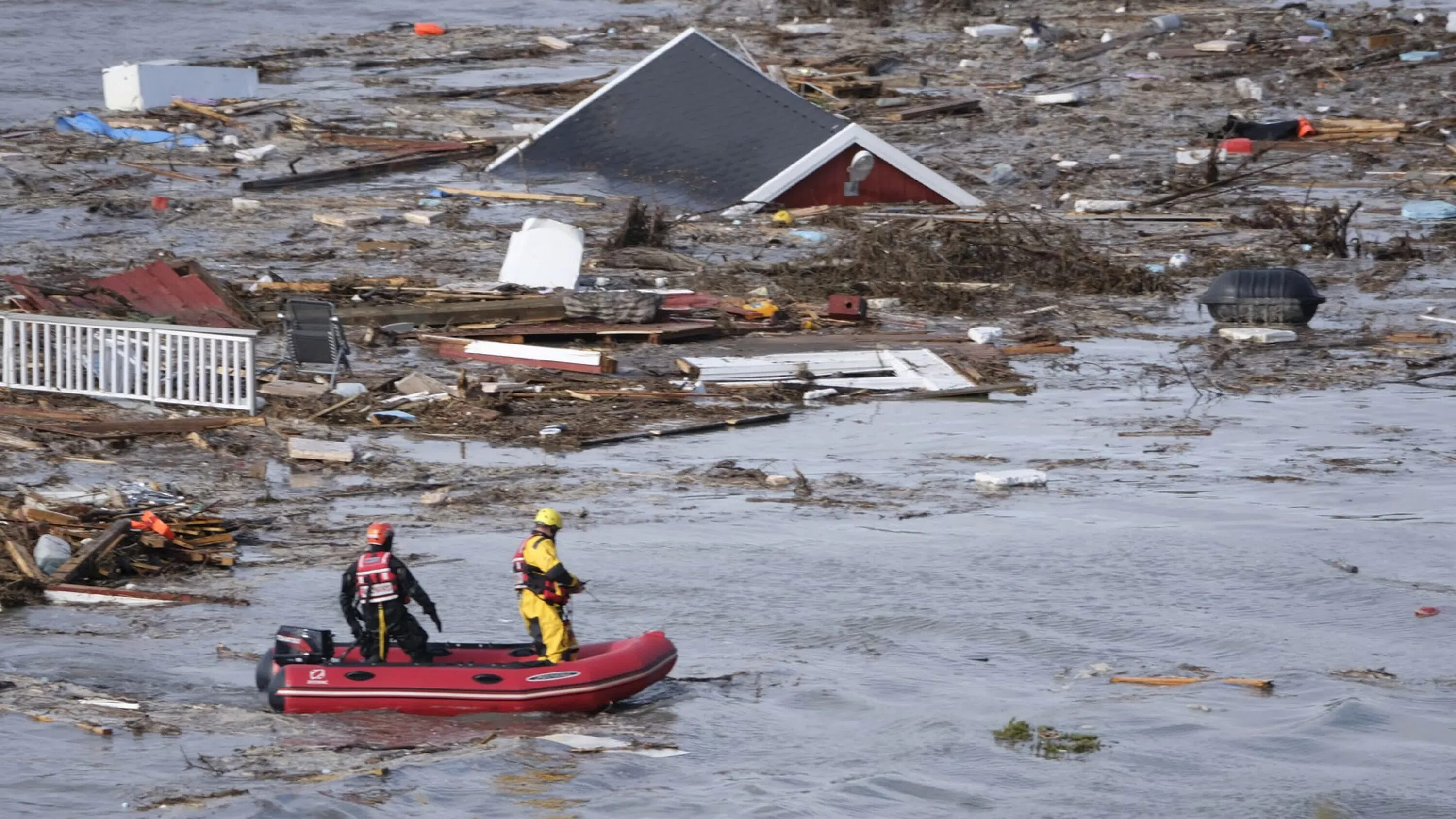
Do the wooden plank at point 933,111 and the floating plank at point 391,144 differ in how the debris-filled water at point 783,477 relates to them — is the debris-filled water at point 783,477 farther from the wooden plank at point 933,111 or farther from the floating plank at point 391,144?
the wooden plank at point 933,111

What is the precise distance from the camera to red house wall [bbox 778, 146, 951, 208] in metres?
26.0

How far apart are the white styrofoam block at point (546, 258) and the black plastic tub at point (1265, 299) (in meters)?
7.20

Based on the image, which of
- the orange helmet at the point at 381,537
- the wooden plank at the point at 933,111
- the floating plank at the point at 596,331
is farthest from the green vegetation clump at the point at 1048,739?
the wooden plank at the point at 933,111

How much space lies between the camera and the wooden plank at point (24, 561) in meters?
11.6

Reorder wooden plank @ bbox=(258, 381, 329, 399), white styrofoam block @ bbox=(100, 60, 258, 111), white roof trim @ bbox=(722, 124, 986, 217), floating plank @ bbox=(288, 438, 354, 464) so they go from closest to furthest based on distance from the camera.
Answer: floating plank @ bbox=(288, 438, 354, 464) < wooden plank @ bbox=(258, 381, 329, 399) < white roof trim @ bbox=(722, 124, 986, 217) < white styrofoam block @ bbox=(100, 60, 258, 111)

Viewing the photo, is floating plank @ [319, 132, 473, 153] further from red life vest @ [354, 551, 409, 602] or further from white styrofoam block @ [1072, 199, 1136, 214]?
red life vest @ [354, 551, 409, 602]

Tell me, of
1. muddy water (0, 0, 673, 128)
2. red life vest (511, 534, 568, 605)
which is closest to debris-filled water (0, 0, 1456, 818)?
red life vest (511, 534, 568, 605)

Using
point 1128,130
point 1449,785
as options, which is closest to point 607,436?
point 1449,785

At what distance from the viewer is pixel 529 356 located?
18.0 metres

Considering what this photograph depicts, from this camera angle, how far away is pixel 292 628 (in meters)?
9.84

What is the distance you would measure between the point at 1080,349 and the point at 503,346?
6.30 meters

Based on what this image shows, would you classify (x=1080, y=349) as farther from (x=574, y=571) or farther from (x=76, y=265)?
(x=76, y=265)

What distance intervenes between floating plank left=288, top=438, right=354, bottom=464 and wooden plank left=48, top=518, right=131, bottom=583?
281cm

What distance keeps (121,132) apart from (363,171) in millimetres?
6099
